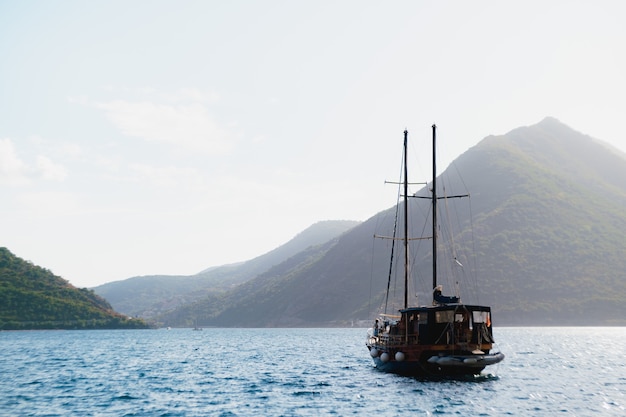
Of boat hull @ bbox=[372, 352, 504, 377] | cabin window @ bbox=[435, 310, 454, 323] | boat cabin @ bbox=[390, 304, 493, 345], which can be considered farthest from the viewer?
cabin window @ bbox=[435, 310, 454, 323]

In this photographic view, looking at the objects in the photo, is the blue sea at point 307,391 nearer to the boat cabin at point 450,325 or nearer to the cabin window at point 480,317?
the boat cabin at point 450,325

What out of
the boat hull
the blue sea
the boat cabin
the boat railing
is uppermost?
the boat cabin

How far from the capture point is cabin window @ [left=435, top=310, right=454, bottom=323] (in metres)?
52.8

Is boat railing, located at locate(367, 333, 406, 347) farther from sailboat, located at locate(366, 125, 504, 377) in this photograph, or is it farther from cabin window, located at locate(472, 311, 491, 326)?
cabin window, located at locate(472, 311, 491, 326)

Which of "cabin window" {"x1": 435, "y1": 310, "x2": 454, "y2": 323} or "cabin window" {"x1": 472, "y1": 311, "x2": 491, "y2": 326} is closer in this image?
"cabin window" {"x1": 435, "y1": 310, "x2": 454, "y2": 323}

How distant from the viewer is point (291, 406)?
42156 millimetres

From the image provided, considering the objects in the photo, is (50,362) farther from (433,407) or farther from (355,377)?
(433,407)

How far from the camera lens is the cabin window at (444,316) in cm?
5278

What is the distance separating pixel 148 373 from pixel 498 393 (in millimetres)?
39828

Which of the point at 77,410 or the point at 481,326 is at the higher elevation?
the point at 481,326

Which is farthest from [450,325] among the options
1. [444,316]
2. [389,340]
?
[389,340]

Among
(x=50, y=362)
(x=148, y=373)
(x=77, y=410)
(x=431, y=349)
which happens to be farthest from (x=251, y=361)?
(x=77, y=410)

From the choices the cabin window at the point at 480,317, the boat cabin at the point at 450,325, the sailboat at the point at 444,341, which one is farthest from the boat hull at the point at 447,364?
the cabin window at the point at 480,317

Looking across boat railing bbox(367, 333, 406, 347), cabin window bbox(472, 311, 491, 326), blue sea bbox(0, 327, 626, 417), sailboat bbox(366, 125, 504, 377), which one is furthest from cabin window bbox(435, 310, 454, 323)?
blue sea bbox(0, 327, 626, 417)
